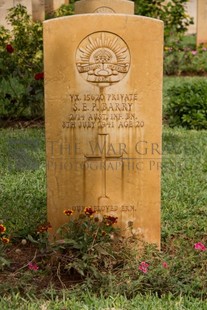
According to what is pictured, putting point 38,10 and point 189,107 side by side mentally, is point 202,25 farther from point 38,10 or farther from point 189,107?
point 189,107

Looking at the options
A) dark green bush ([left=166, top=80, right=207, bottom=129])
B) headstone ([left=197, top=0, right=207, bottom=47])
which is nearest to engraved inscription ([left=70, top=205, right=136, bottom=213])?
dark green bush ([left=166, top=80, right=207, bottom=129])

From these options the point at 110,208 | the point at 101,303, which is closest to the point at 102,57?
the point at 110,208

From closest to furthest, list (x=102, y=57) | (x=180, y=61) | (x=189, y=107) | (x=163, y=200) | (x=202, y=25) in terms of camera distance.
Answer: (x=102, y=57) → (x=163, y=200) → (x=189, y=107) → (x=180, y=61) → (x=202, y=25)

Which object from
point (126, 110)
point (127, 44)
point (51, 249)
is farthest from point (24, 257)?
point (127, 44)

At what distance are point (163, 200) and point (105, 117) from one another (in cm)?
129

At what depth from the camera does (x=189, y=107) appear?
8.38 meters

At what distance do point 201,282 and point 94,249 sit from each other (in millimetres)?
609

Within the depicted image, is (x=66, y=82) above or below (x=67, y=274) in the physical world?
above

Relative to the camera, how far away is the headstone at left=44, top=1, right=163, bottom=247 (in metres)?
4.02

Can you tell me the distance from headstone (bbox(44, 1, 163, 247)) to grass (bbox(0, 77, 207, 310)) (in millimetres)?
448

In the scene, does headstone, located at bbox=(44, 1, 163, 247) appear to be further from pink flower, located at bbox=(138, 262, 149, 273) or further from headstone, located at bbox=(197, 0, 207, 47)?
headstone, located at bbox=(197, 0, 207, 47)

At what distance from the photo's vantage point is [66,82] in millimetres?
4051

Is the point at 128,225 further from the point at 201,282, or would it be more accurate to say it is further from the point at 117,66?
the point at 117,66

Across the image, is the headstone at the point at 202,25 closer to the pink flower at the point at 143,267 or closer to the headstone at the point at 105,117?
the headstone at the point at 105,117
